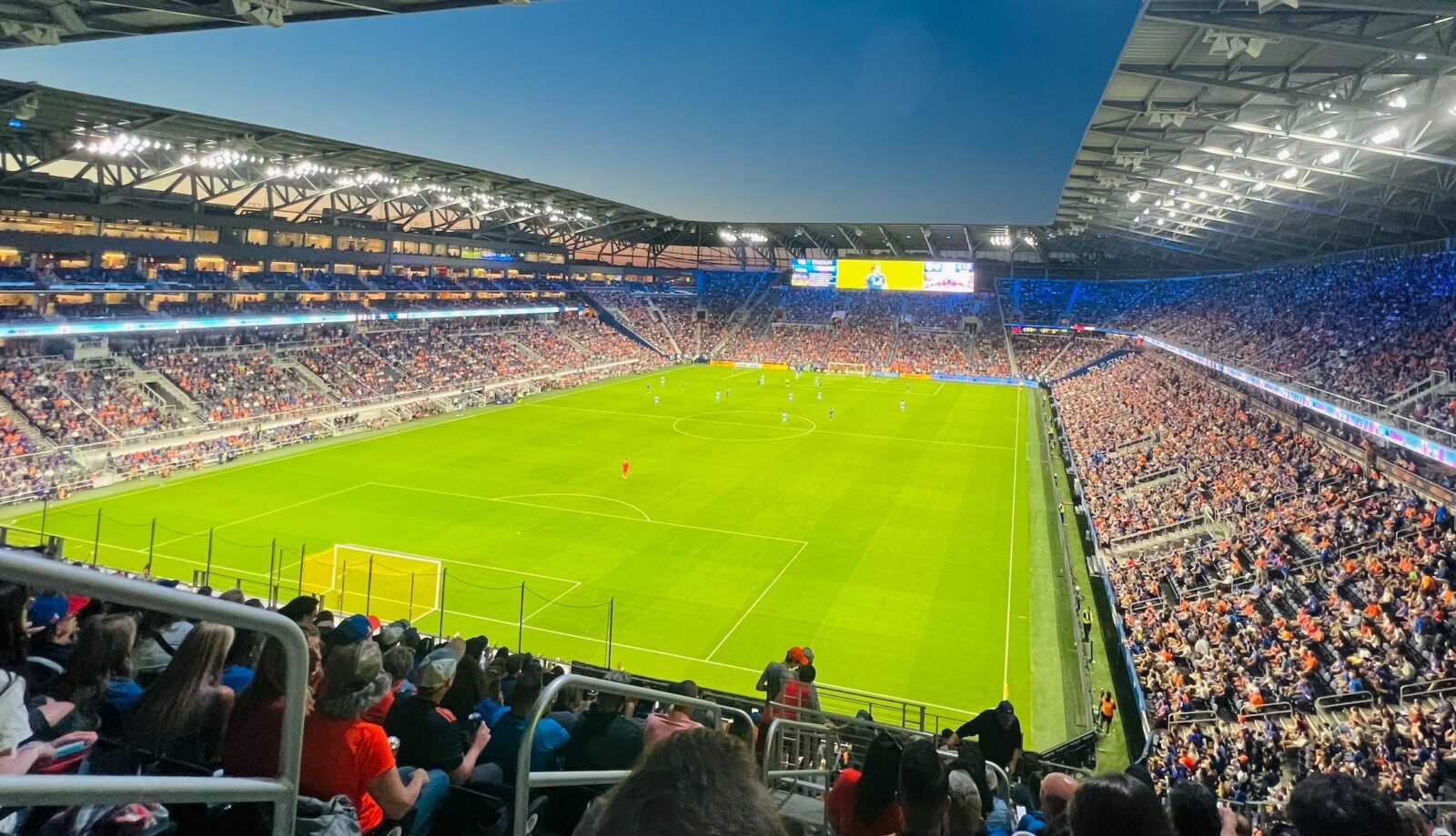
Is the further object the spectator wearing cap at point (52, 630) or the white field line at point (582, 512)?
the white field line at point (582, 512)

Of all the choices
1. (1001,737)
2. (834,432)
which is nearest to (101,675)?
(1001,737)

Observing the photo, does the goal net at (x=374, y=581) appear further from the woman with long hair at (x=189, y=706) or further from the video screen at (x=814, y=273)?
the video screen at (x=814, y=273)

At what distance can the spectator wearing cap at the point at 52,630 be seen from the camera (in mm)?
4375

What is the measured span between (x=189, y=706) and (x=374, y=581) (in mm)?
18817

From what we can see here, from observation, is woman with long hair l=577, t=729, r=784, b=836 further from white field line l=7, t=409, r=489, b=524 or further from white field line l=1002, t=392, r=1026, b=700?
white field line l=7, t=409, r=489, b=524

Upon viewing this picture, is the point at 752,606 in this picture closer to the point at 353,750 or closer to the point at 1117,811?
the point at 353,750

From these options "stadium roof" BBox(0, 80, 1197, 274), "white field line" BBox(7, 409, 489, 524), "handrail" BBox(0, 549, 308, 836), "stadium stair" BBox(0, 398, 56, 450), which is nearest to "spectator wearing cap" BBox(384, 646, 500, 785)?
"handrail" BBox(0, 549, 308, 836)

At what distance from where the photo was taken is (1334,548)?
17.5m

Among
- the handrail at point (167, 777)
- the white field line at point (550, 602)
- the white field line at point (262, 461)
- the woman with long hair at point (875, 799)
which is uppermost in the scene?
the handrail at point (167, 777)

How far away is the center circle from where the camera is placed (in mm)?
43031

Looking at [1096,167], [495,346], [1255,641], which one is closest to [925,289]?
[495,346]

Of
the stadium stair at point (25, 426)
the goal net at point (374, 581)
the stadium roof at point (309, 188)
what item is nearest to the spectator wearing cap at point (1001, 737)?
the goal net at point (374, 581)

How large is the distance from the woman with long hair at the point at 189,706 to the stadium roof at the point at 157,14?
39.4 feet

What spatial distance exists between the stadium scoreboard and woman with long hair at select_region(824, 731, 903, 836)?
7222 cm
